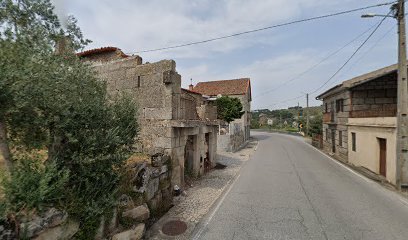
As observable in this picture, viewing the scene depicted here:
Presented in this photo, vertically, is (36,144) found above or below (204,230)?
above

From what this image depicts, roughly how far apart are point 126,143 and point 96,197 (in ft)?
4.11

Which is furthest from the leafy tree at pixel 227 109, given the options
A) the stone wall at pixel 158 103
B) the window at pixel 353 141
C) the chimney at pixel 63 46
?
the chimney at pixel 63 46

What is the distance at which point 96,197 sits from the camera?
4.29m

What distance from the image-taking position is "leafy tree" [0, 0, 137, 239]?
3.38m

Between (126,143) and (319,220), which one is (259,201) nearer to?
(319,220)

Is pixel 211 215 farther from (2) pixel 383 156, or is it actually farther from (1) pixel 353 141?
(1) pixel 353 141

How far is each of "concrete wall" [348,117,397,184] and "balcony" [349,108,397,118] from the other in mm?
304

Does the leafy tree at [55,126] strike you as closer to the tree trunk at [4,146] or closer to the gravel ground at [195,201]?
the tree trunk at [4,146]

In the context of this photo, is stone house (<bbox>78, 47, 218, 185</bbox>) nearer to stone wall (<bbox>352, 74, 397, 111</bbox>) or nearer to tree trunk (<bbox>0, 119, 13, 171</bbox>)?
tree trunk (<bbox>0, 119, 13, 171</bbox>)

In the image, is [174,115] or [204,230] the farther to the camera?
[174,115]

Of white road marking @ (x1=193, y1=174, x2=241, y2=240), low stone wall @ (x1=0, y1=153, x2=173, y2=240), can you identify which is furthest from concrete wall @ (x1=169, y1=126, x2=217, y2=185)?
white road marking @ (x1=193, y1=174, x2=241, y2=240)

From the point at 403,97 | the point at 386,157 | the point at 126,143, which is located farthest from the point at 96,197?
the point at 386,157

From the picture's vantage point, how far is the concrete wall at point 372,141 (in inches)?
388

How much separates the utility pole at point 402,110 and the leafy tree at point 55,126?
10.5m
